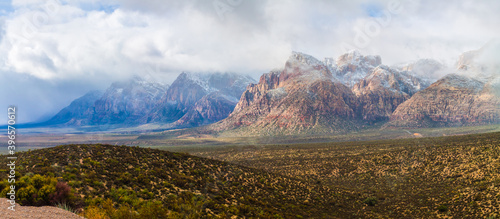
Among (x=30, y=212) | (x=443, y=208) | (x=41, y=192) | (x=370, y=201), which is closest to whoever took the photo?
(x=30, y=212)

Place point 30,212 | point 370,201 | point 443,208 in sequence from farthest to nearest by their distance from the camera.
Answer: point 370,201 < point 443,208 < point 30,212

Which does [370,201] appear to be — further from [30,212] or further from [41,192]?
[30,212]

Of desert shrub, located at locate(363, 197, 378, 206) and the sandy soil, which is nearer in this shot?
the sandy soil

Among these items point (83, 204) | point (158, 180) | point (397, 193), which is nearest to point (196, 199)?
point (158, 180)

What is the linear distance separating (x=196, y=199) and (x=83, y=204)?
9746 mm

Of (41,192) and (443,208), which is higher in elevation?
(41,192)

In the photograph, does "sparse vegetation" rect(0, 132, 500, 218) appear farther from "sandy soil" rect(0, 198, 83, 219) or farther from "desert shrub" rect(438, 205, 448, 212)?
"sandy soil" rect(0, 198, 83, 219)

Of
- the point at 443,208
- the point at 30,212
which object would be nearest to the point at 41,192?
the point at 30,212

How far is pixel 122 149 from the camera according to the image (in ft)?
113

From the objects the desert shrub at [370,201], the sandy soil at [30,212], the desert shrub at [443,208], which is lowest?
the desert shrub at [370,201]

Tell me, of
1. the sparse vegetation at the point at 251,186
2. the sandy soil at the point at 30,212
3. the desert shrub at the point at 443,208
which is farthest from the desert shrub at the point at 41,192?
the desert shrub at the point at 443,208

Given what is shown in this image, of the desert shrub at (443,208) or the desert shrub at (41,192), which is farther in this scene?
the desert shrub at (443,208)

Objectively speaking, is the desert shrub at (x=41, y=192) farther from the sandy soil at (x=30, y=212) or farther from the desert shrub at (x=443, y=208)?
the desert shrub at (x=443, y=208)

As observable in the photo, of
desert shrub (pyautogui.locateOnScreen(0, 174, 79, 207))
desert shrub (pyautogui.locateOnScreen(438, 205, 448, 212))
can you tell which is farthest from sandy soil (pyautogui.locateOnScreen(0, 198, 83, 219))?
desert shrub (pyautogui.locateOnScreen(438, 205, 448, 212))
